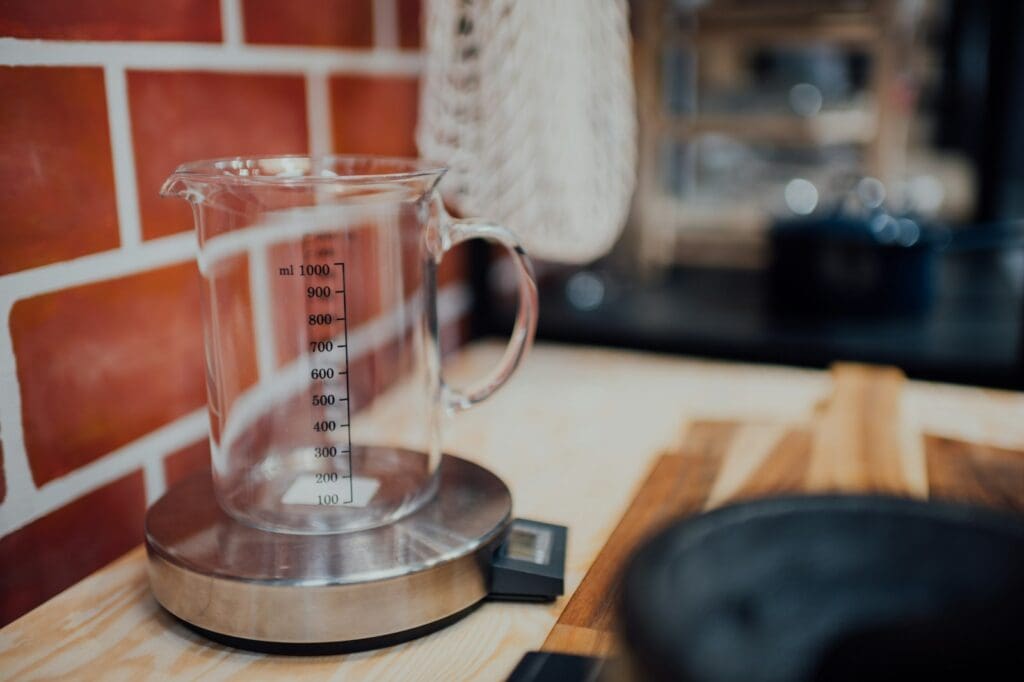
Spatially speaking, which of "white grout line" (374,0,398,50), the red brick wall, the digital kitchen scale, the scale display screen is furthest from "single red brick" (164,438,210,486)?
"white grout line" (374,0,398,50)

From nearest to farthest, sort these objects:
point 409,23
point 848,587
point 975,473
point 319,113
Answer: point 848,587 < point 975,473 < point 319,113 < point 409,23

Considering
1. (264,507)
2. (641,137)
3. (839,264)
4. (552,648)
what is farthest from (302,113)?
(641,137)

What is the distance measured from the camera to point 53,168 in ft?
1.62

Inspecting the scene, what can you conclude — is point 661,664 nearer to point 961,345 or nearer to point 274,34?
point 274,34

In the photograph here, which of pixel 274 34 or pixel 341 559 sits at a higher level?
pixel 274 34

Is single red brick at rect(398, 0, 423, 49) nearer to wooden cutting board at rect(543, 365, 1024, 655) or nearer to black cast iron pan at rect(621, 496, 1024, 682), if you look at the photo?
wooden cutting board at rect(543, 365, 1024, 655)

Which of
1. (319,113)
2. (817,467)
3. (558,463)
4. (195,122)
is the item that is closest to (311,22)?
(319,113)

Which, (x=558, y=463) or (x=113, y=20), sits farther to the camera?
(x=558, y=463)

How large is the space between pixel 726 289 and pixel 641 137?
0.39 metres

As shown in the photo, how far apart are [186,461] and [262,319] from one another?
0.61 ft

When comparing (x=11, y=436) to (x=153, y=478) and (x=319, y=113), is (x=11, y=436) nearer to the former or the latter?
(x=153, y=478)

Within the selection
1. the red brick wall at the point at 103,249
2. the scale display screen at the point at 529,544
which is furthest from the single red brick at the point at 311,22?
the scale display screen at the point at 529,544

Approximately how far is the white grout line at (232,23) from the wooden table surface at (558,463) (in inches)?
11.3

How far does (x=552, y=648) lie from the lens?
0.42 metres
